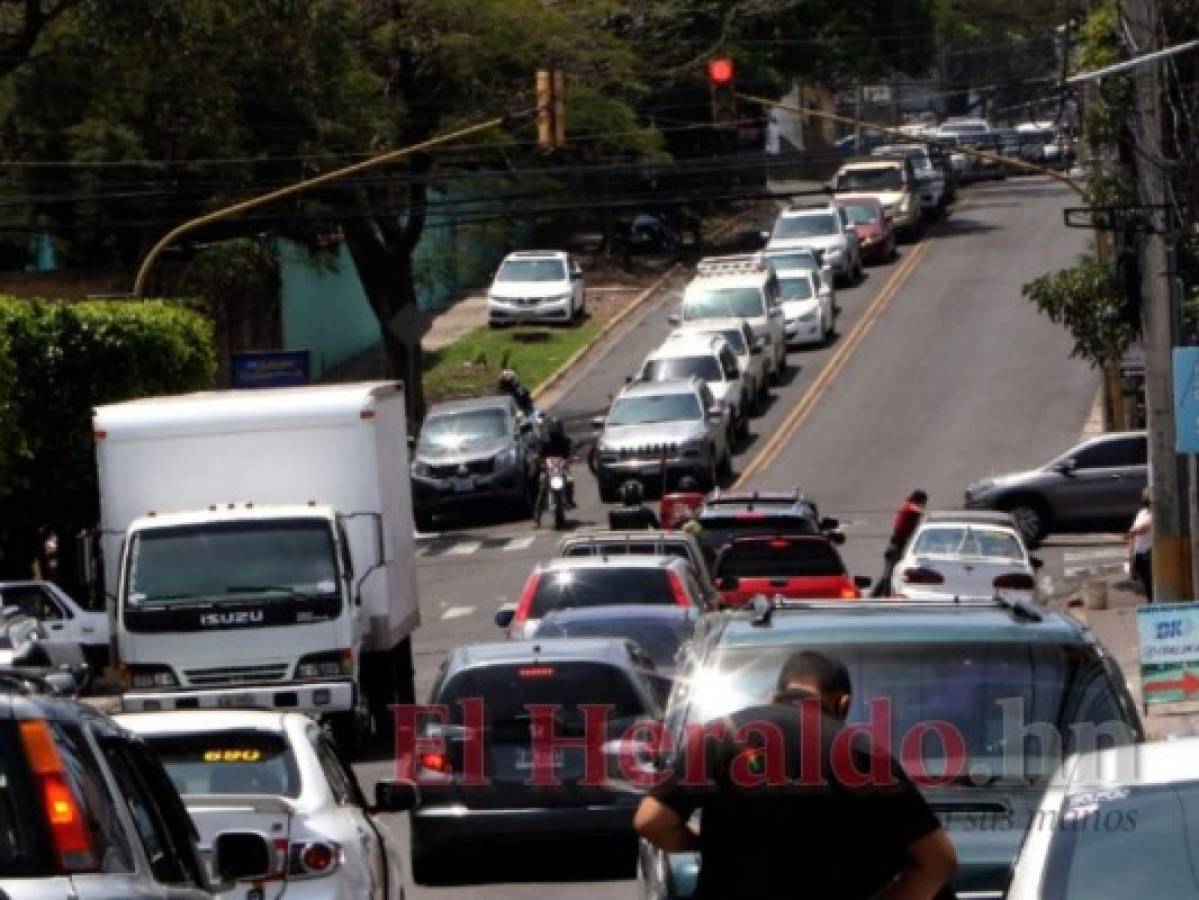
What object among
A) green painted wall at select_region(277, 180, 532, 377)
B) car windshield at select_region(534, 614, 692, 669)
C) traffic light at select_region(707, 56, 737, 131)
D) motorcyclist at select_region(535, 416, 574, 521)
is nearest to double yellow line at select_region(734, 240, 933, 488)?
motorcyclist at select_region(535, 416, 574, 521)

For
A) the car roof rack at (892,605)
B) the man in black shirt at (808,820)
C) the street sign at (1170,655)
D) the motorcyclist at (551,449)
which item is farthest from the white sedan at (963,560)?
the man in black shirt at (808,820)

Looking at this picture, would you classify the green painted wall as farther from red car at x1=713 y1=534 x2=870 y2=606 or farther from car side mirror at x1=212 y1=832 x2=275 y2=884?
car side mirror at x1=212 y1=832 x2=275 y2=884

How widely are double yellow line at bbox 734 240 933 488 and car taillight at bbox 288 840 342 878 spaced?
35.3 meters

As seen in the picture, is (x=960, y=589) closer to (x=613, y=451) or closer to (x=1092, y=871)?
(x=613, y=451)

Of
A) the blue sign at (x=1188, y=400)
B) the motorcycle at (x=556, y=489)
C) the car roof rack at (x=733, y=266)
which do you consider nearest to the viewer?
the blue sign at (x=1188, y=400)

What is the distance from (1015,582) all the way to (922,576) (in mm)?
1417

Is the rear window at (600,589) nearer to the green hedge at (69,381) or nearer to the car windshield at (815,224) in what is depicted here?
the green hedge at (69,381)

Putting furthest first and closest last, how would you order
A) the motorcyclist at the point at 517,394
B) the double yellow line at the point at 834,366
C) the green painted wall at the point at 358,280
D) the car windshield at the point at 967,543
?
the green painted wall at the point at 358,280 → the double yellow line at the point at 834,366 → the motorcyclist at the point at 517,394 → the car windshield at the point at 967,543

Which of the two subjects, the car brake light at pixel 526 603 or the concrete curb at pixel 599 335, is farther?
the concrete curb at pixel 599 335

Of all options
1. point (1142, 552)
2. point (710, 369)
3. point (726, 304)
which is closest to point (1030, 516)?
point (1142, 552)

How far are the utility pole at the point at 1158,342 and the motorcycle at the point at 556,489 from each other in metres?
16.8

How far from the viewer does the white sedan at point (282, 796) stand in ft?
38.7

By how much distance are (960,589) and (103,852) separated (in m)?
26.8

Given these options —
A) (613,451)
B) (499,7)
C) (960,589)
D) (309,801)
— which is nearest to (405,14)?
(499,7)
